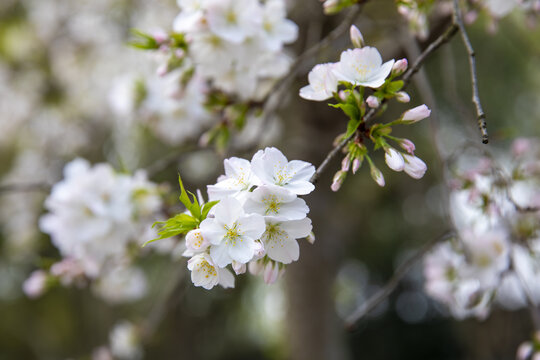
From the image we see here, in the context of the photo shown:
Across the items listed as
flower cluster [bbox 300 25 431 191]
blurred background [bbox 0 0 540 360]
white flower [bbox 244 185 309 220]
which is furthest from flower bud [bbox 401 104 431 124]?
blurred background [bbox 0 0 540 360]

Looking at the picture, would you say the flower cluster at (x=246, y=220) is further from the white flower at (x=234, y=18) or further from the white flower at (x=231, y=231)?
the white flower at (x=234, y=18)

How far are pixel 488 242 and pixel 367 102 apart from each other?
673 millimetres

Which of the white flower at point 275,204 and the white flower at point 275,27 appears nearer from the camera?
the white flower at point 275,204

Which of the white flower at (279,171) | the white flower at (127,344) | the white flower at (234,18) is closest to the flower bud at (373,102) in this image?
the white flower at (279,171)

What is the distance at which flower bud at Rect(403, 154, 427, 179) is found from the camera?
71 cm

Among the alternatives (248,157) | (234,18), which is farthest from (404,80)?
(248,157)

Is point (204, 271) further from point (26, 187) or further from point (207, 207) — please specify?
point (26, 187)

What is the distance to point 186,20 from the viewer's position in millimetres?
1114

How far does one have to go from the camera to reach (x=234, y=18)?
116cm

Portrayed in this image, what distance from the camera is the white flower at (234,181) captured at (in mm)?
680

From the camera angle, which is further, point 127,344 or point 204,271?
point 127,344

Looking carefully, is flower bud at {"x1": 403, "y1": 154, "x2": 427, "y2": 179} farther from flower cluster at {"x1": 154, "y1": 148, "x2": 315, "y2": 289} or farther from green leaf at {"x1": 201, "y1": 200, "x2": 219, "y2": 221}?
green leaf at {"x1": 201, "y1": 200, "x2": 219, "y2": 221}

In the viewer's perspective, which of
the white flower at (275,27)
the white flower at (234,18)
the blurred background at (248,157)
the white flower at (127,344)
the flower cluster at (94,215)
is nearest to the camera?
the white flower at (234,18)

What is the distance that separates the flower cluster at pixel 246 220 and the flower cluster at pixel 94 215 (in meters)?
0.71
